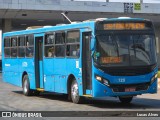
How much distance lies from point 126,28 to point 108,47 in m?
0.94

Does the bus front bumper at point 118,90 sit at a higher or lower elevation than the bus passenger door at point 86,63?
lower

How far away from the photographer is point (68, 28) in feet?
57.0

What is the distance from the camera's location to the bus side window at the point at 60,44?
17.8 m

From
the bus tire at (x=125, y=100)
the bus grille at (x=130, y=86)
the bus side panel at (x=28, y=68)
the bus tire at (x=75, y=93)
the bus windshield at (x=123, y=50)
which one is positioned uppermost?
the bus windshield at (x=123, y=50)

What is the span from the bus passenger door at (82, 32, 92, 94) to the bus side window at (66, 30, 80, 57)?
14.8 inches

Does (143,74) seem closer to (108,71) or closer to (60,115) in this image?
(108,71)

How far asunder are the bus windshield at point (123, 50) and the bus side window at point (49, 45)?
3649 millimetres

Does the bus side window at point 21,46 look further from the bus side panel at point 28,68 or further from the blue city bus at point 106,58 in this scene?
the blue city bus at point 106,58

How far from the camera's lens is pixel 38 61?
20.3 m

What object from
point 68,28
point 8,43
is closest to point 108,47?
point 68,28

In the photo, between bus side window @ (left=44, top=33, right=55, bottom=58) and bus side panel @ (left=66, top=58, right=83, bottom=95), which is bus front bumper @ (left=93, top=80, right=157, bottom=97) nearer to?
bus side panel @ (left=66, top=58, right=83, bottom=95)

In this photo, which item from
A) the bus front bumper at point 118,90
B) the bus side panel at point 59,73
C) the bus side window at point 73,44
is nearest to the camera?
the bus front bumper at point 118,90

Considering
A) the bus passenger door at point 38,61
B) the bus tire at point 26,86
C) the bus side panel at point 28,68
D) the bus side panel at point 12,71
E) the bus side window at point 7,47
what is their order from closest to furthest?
1. the bus passenger door at point 38,61
2. the bus side panel at point 28,68
3. the bus tire at point 26,86
4. the bus side panel at point 12,71
5. the bus side window at point 7,47

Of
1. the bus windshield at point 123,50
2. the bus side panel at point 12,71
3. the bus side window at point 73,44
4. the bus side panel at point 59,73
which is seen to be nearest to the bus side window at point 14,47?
the bus side panel at point 12,71
